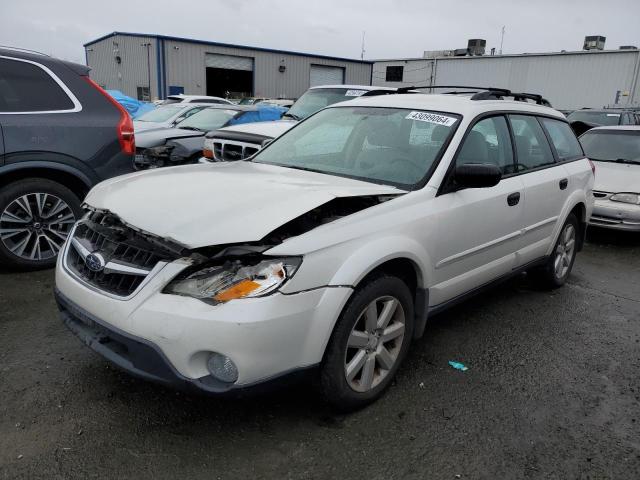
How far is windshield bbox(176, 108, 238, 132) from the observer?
984cm

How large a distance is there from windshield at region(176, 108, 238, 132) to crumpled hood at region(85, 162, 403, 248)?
262 inches

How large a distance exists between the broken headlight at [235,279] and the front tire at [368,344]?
441 millimetres

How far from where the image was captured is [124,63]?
3419 centimetres

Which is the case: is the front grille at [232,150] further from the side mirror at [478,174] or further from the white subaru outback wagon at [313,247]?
the side mirror at [478,174]

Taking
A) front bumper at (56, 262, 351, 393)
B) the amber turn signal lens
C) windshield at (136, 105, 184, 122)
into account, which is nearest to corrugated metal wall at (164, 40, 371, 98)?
windshield at (136, 105, 184, 122)

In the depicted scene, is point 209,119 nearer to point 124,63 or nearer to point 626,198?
point 626,198

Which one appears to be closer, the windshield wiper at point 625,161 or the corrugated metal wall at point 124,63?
the windshield wiper at point 625,161

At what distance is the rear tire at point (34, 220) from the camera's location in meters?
4.52

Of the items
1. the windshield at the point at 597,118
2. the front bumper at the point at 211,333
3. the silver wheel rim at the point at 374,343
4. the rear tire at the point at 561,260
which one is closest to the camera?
the front bumper at the point at 211,333

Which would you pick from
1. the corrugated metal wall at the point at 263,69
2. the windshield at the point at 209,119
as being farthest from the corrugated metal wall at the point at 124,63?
the windshield at the point at 209,119

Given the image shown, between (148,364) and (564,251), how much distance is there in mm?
4123

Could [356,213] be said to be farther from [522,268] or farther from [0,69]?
[0,69]

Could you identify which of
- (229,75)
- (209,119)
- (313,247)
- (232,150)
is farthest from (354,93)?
(229,75)

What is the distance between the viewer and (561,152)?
4.74 meters
